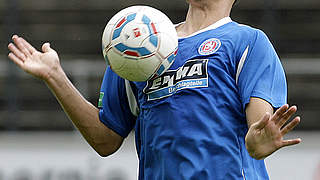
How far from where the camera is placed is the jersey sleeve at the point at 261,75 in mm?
2678

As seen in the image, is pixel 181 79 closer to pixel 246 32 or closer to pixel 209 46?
pixel 209 46

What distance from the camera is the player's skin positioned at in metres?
2.48

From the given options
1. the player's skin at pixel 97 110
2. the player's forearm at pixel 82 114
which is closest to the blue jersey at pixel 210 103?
the player's skin at pixel 97 110

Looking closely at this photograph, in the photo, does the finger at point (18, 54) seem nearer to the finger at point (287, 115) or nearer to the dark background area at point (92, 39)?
the finger at point (287, 115)

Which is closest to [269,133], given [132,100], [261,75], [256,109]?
[256,109]

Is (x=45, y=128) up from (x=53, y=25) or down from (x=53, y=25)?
down

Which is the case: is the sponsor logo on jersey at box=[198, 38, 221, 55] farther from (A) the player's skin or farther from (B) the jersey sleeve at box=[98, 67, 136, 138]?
(B) the jersey sleeve at box=[98, 67, 136, 138]

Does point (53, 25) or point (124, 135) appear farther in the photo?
point (53, 25)

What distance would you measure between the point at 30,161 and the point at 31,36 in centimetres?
405

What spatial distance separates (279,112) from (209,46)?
498 millimetres

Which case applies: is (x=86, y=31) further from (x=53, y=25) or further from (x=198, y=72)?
(x=198, y=72)

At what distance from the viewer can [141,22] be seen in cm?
276

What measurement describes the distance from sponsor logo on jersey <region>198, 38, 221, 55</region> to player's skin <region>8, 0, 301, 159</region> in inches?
5.3

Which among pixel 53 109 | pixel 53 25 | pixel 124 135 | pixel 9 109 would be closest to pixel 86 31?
pixel 53 25
